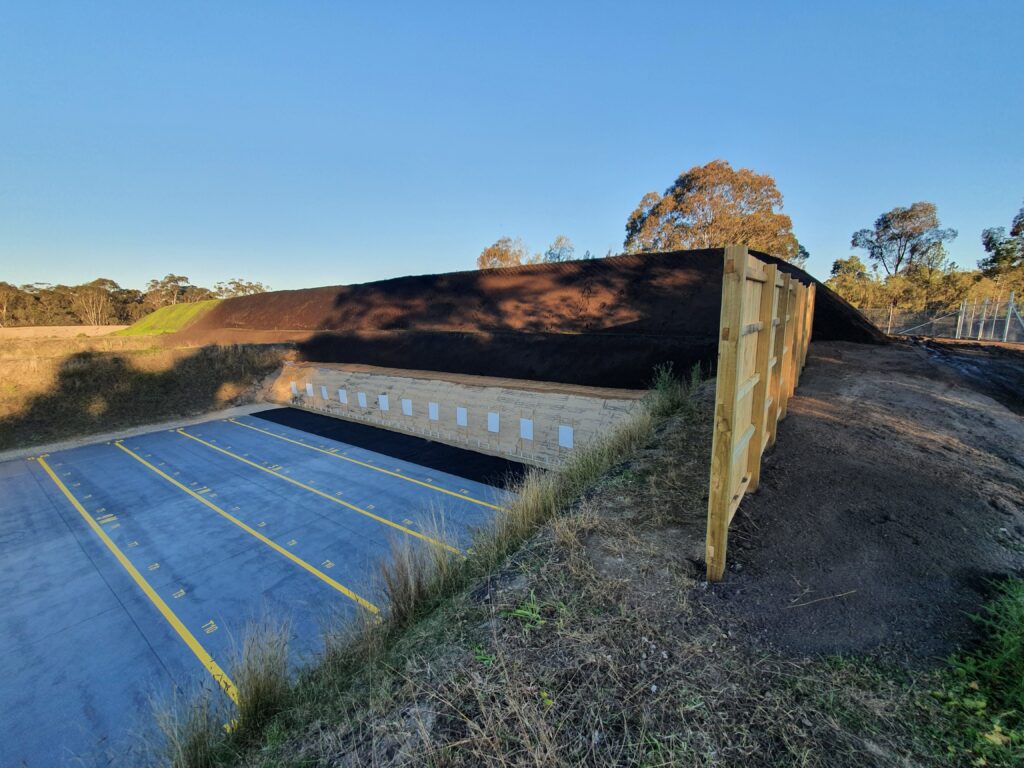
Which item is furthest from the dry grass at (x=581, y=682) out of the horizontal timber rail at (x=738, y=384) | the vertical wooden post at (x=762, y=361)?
the vertical wooden post at (x=762, y=361)

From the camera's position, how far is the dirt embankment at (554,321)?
38.7 feet

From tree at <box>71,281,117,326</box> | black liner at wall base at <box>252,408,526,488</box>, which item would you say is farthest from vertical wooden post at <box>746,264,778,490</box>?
tree at <box>71,281,117,326</box>

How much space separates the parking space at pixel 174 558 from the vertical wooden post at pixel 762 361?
2.68 metres

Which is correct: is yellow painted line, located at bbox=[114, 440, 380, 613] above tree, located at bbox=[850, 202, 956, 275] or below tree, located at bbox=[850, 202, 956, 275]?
below

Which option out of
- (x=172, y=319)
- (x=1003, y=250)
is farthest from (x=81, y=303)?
(x=1003, y=250)

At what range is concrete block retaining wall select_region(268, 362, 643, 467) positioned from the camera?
10.8 meters

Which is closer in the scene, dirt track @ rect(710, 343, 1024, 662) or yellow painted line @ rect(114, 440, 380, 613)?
dirt track @ rect(710, 343, 1024, 662)

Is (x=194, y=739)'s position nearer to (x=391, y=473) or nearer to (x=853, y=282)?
(x=391, y=473)

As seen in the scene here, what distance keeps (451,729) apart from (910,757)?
70.2 inches

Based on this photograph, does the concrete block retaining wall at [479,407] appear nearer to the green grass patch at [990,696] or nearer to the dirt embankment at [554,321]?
the dirt embankment at [554,321]

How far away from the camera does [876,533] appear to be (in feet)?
9.18

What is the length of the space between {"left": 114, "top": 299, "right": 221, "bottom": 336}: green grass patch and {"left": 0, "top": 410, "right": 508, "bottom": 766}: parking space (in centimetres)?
2657

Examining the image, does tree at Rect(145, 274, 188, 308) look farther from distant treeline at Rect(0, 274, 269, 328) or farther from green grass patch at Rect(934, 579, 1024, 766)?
green grass patch at Rect(934, 579, 1024, 766)

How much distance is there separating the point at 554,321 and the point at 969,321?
17250 mm
